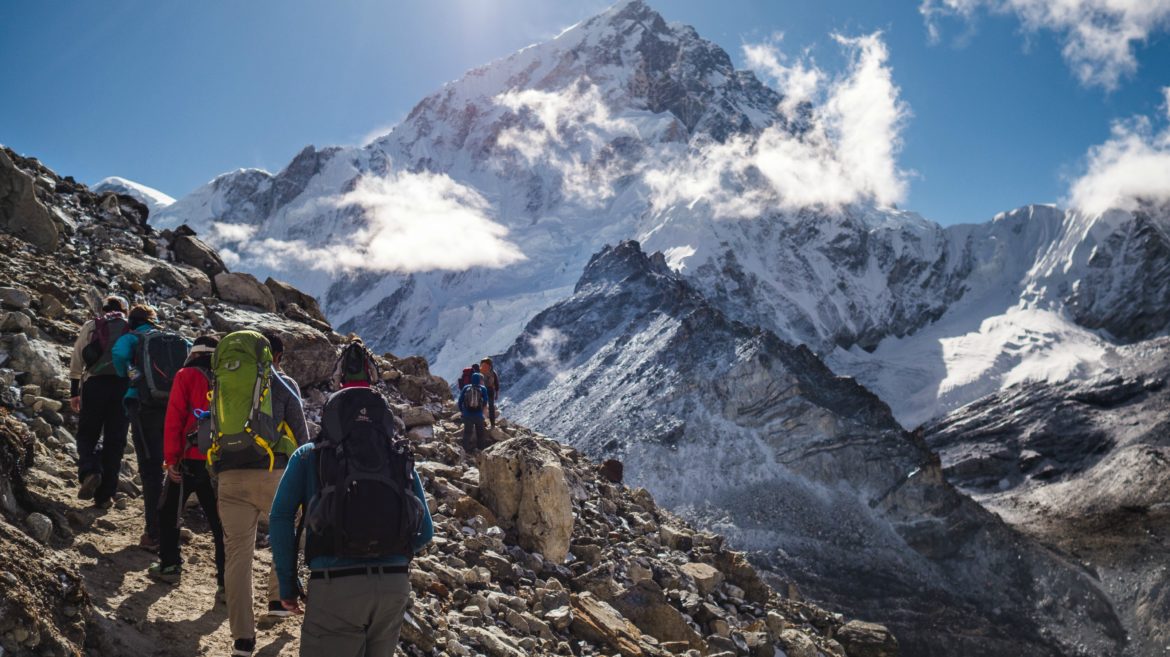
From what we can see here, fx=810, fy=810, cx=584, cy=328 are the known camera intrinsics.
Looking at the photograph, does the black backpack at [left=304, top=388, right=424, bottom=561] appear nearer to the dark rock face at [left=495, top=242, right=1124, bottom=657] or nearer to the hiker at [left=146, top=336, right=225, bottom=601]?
the hiker at [left=146, top=336, right=225, bottom=601]

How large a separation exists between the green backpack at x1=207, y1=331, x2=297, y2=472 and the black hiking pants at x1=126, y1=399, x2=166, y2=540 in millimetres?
2043

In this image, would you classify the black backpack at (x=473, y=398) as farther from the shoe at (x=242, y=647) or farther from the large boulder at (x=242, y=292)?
the shoe at (x=242, y=647)

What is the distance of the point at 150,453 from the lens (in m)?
7.64

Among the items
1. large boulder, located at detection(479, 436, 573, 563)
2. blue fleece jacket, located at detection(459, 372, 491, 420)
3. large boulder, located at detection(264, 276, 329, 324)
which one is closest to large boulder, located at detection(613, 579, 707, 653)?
large boulder, located at detection(479, 436, 573, 563)

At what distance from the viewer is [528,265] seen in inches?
5876

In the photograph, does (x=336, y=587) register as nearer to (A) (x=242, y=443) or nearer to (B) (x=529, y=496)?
(A) (x=242, y=443)

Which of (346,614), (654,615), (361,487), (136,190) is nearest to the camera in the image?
(346,614)

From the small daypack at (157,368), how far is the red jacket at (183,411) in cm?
101

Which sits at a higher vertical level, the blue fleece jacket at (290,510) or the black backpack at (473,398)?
the black backpack at (473,398)

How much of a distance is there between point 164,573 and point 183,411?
1.45 metres

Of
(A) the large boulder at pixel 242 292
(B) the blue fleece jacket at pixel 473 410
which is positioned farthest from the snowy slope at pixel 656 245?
(B) the blue fleece jacket at pixel 473 410

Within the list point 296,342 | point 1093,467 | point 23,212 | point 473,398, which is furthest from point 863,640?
point 1093,467

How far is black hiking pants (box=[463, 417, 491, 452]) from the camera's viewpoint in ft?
50.3

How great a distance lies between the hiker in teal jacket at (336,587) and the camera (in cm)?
440
